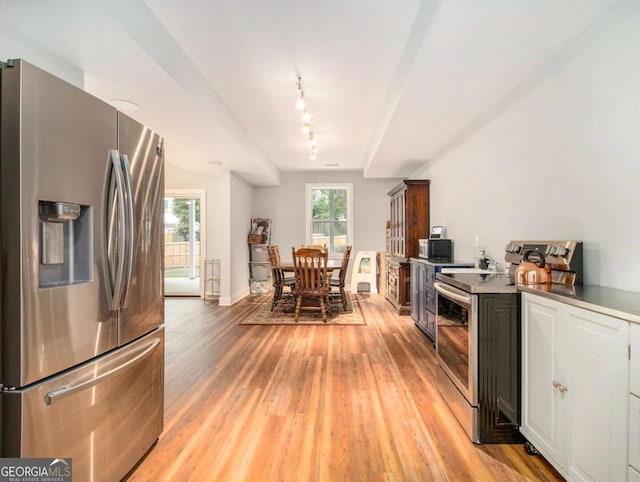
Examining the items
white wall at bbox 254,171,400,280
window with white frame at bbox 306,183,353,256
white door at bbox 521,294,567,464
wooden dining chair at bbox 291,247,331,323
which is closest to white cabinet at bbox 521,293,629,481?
white door at bbox 521,294,567,464

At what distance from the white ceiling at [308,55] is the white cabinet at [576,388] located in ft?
5.27

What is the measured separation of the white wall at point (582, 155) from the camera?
1.72 meters

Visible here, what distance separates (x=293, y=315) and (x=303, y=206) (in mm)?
3327

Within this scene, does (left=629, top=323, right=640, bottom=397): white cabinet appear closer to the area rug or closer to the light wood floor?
the light wood floor

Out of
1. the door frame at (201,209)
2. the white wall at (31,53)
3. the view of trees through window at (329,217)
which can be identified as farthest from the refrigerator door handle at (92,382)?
the view of trees through window at (329,217)

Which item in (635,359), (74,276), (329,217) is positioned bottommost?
(635,359)

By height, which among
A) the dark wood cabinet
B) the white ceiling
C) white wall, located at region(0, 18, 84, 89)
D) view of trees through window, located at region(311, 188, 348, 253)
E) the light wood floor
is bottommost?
the light wood floor

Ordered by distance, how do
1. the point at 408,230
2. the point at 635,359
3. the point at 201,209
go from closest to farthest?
the point at 635,359
the point at 408,230
the point at 201,209

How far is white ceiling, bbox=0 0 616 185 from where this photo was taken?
6.19 feet

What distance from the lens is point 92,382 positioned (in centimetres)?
129

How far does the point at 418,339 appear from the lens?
3750mm

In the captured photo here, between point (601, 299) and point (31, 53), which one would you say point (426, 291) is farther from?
point (31, 53)

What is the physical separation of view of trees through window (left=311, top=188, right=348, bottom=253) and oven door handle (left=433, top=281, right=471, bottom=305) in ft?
17.1

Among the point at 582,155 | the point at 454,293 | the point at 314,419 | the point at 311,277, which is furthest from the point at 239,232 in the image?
the point at 582,155
